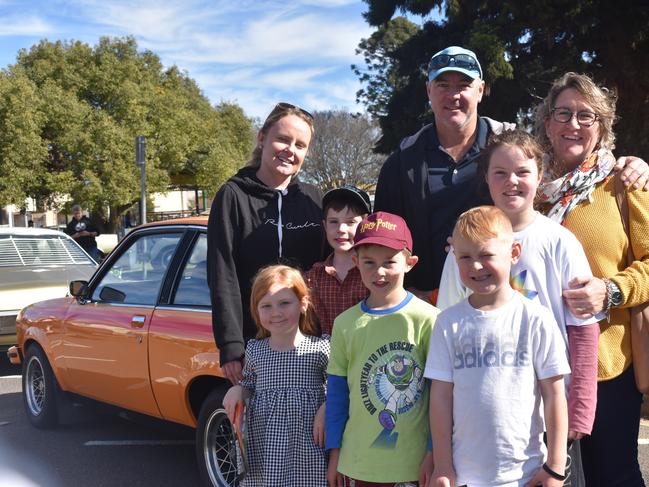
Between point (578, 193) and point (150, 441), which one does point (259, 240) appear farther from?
point (150, 441)

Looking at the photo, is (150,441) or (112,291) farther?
(150,441)

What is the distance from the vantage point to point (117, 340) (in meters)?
4.69

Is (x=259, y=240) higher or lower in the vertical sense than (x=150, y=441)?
higher

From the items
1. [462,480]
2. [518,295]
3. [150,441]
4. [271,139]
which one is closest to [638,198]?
[518,295]

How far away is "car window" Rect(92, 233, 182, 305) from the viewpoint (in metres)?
4.57

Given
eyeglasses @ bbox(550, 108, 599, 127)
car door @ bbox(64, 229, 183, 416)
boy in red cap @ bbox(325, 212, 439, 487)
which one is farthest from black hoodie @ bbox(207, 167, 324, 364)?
car door @ bbox(64, 229, 183, 416)

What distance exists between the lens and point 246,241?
3.01 meters

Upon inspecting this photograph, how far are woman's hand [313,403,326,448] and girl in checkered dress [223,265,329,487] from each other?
20 millimetres

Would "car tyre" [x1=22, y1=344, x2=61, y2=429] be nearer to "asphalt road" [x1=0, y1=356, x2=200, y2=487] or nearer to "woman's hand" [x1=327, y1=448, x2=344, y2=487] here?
"asphalt road" [x1=0, y1=356, x2=200, y2=487]

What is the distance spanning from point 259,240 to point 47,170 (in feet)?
97.6

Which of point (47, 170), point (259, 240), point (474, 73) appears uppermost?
point (47, 170)

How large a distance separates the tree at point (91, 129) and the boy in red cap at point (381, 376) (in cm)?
2812

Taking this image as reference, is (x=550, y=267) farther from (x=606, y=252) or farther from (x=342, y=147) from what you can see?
(x=342, y=147)

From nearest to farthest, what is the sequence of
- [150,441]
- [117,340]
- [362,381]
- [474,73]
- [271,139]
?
[362,381], [474,73], [271,139], [117,340], [150,441]
